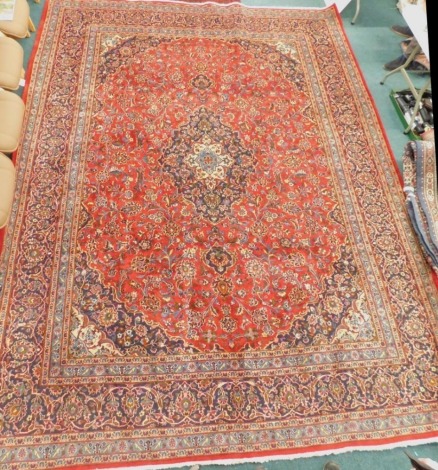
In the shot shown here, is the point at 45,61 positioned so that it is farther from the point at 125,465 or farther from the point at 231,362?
the point at 125,465

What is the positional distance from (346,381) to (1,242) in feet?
6.54

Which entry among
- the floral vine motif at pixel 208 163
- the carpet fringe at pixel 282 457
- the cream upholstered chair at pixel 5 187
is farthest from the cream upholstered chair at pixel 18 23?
the carpet fringe at pixel 282 457

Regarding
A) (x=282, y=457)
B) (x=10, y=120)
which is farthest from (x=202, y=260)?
(x=10, y=120)

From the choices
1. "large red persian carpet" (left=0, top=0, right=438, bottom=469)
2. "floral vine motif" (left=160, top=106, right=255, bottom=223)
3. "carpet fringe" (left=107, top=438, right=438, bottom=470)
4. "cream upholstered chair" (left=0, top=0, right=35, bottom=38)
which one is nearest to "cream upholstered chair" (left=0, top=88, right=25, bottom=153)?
"large red persian carpet" (left=0, top=0, right=438, bottom=469)

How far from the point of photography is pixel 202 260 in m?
2.50

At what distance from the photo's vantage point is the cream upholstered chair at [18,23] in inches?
118

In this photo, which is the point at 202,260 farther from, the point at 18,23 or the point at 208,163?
the point at 18,23

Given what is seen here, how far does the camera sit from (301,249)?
258cm

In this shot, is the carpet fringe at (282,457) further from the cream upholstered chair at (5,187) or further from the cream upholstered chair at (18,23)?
the cream upholstered chair at (18,23)

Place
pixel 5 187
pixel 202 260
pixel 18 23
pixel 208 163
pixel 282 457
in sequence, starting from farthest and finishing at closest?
pixel 18 23
pixel 208 163
pixel 202 260
pixel 5 187
pixel 282 457

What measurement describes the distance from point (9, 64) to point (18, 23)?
47cm

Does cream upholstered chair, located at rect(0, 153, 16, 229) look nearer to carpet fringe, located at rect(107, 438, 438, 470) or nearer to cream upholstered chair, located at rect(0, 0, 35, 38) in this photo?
cream upholstered chair, located at rect(0, 0, 35, 38)

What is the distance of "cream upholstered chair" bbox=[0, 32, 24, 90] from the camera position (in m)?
2.75

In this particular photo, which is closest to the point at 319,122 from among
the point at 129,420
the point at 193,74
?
the point at 193,74
